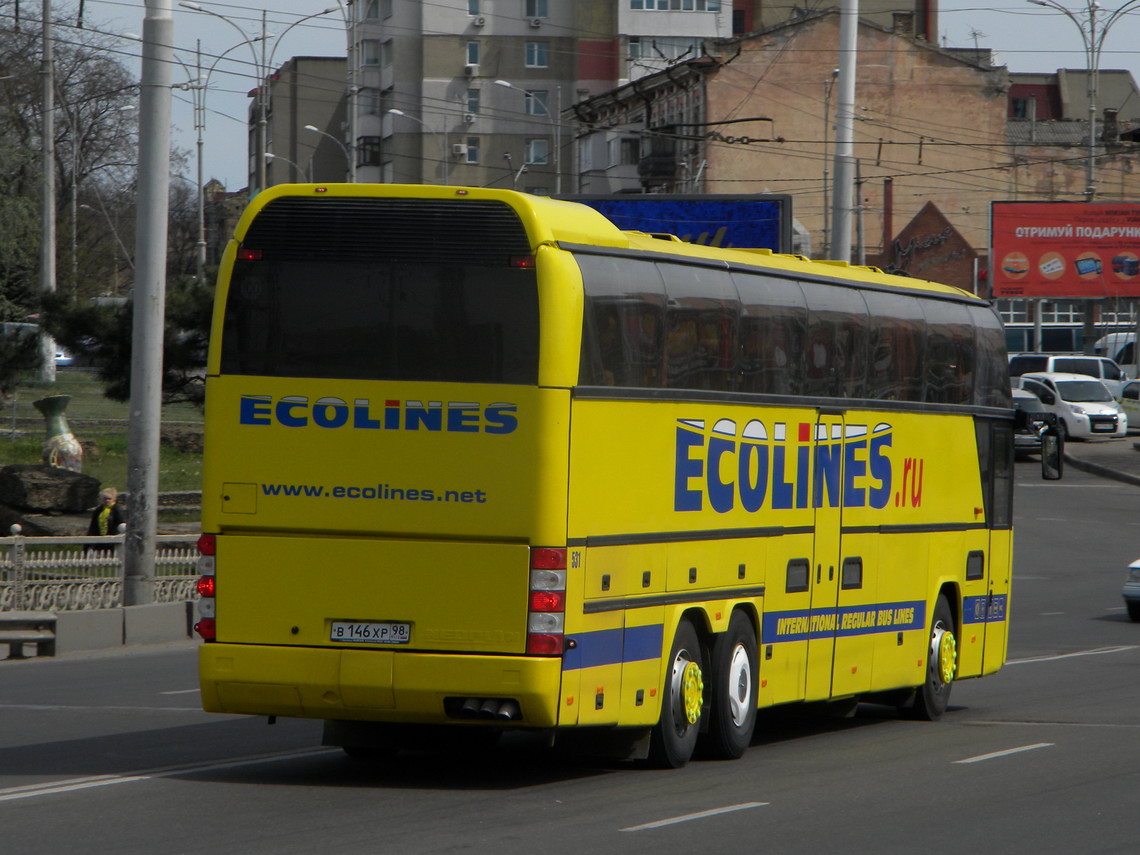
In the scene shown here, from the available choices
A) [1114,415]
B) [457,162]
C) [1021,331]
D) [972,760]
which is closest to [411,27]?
[457,162]

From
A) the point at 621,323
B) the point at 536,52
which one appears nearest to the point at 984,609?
the point at 621,323

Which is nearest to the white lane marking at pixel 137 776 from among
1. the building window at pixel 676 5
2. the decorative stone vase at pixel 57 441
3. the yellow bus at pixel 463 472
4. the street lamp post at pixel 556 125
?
the yellow bus at pixel 463 472

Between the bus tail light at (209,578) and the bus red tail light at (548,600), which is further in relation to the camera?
the bus tail light at (209,578)

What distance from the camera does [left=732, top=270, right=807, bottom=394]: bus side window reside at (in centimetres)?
1137

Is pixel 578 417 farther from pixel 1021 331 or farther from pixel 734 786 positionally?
pixel 1021 331

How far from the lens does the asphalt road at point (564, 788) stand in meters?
8.18

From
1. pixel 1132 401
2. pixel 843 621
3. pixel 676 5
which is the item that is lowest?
Answer: pixel 843 621

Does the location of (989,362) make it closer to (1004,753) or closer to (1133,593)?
(1004,753)

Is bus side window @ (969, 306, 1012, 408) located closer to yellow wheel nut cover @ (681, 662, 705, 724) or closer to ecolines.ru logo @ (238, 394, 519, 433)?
yellow wheel nut cover @ (681, 662, 705, 724)

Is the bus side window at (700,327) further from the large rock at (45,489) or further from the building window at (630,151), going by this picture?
the building window at (630,151)

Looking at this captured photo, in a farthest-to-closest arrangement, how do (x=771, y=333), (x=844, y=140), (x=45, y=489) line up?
(x=45, y=489) → (x=844, y=140) → (x=771, y=333)

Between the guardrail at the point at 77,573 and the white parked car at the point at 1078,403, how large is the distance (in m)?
32.4

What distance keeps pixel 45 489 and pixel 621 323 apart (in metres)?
20.3

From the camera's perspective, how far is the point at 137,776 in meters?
9.91
